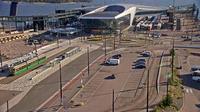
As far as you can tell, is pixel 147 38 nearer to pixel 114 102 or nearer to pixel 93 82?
pixel 93 82

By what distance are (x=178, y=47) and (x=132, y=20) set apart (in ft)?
57.8

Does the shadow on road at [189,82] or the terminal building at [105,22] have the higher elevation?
the terminal building at [105,22]

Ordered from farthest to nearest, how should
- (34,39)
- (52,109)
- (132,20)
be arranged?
(132,20), (34,39), (52,109)

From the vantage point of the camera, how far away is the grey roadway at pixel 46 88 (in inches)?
761

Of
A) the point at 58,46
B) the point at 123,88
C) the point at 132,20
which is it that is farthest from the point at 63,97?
the point at 132,20

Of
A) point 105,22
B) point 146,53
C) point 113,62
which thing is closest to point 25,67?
point 113,62

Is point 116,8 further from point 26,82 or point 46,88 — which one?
point 46,88

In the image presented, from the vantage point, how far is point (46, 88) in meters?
22.3

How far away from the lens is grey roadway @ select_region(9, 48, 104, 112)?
761 inches

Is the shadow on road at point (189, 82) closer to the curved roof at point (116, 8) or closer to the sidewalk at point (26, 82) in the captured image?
Result: the sidewalk at point (26, 82)

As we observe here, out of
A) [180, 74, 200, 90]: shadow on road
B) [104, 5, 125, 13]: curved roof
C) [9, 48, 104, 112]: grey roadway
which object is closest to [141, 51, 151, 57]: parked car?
[9, 48, 104, 112]: grey roadway

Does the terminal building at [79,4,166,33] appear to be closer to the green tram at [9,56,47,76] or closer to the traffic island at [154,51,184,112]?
the green tram at [9,56,47,76]

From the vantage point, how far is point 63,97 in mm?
20484

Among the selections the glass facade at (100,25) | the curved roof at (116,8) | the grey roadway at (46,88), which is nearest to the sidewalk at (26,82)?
the grey roadway at (46,88)
